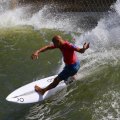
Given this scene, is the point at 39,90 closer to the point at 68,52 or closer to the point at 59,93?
the point at 59,93

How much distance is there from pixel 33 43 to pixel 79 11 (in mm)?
4051

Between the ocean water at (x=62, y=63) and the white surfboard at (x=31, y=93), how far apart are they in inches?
5.7

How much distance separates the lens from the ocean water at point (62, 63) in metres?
9.37

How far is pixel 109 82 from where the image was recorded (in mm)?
10320

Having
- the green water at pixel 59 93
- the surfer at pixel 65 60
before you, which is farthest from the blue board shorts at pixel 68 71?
the green water at pixel 59 93

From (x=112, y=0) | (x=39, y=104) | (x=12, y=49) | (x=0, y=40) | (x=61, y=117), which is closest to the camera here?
(x=61, y=117)

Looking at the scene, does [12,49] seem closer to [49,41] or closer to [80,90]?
[49,41]

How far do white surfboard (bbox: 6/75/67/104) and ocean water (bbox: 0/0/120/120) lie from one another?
145 millimetres

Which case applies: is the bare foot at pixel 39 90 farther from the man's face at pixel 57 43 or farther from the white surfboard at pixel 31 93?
the man's face at pixel 57 43

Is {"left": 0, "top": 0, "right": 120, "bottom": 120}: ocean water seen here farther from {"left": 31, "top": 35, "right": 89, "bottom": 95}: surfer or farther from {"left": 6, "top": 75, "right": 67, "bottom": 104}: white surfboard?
{"left": 31, "top": 35, "right": 89, "bottom": 95}: surfer

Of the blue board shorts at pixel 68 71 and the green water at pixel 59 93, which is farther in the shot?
the blue board shorts at pixel 68 71

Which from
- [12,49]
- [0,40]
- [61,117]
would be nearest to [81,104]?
[61,117]

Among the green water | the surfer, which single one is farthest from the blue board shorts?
the green water

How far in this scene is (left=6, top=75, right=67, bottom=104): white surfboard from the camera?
975 centimetres
